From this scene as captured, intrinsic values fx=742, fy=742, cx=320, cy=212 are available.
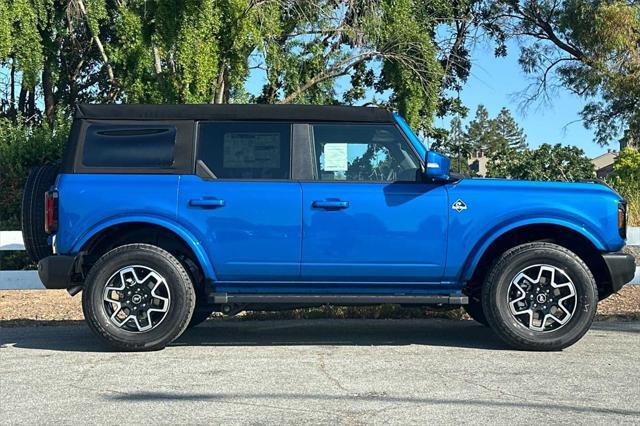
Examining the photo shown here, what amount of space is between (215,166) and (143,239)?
941 mm

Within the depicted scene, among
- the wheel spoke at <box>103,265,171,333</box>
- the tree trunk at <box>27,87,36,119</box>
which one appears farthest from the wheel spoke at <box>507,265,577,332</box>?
the tree trunk at <box>27,87,36,119</box>

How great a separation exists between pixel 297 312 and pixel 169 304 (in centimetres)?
238

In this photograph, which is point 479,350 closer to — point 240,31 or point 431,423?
point 431,423

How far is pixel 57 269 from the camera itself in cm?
629

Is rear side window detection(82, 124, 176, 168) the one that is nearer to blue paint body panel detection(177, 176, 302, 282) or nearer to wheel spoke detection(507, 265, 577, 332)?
blue paint body panel detection(177, 176, 302, 282)

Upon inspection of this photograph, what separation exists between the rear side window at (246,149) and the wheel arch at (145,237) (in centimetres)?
62

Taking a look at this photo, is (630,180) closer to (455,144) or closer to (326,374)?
(455,144)

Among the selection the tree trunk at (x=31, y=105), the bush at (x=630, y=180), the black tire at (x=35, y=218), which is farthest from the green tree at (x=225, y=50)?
the black tire at (x=35, y=218)

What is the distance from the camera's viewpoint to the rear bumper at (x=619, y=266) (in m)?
6.32

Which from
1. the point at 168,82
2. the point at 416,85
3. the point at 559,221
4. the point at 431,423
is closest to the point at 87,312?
the point at 431,423

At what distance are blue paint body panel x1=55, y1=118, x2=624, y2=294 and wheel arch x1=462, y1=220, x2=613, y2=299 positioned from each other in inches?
0.8

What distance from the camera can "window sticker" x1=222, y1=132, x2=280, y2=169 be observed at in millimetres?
6520

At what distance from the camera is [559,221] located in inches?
249

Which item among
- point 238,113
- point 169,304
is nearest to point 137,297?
point 169,304
